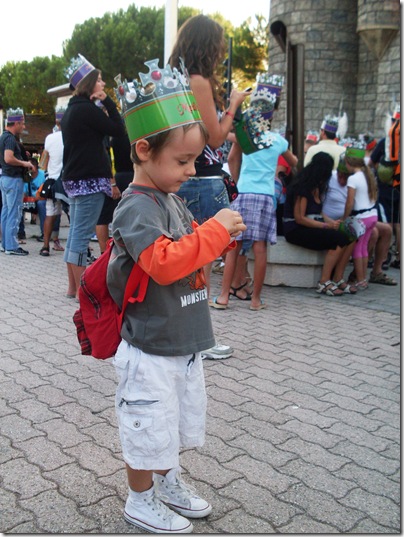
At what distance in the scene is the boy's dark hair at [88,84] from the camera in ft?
Result: 16.4

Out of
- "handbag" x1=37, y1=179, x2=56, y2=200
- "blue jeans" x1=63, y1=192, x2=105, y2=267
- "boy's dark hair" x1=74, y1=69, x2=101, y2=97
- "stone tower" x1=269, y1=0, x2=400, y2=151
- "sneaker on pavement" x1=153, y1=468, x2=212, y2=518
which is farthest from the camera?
"stone tower" x1=269, y1=0, x2=400, y2=151

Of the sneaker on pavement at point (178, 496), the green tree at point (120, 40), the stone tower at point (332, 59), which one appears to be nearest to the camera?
the sneaker on pavement at point (178, 496)

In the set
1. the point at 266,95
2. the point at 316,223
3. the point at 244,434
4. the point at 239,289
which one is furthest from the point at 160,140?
the point at 316,223

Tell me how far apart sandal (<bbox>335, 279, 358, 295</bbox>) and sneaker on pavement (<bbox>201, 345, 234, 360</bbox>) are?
277 centimetres

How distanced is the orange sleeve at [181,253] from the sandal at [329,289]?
4.82m

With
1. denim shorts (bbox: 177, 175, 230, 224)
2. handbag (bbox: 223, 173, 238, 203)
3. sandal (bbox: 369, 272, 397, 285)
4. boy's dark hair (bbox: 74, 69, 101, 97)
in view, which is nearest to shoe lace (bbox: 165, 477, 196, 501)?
denim shorts (bbox: 177, 175, 230, 224)

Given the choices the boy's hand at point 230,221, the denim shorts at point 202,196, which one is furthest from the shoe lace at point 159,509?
the denim shorts at point 202,196

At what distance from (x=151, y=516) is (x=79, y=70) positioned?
3.89 m

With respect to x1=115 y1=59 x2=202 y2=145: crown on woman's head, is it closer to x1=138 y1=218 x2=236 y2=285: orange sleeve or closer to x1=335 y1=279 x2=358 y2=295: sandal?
x1=138 y1=218 x2=236 y2=285: orange sleeve

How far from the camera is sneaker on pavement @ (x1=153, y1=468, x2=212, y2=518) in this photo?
226cm

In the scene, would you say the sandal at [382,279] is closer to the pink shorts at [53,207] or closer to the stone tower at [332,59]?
the pink shorts at [53,207]

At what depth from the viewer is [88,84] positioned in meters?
5.04

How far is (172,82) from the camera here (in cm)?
202

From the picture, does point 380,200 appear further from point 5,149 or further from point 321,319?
point 5,149
